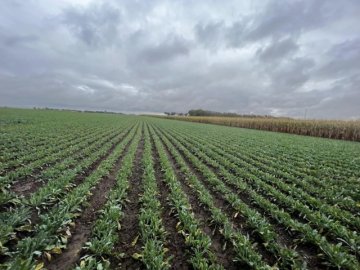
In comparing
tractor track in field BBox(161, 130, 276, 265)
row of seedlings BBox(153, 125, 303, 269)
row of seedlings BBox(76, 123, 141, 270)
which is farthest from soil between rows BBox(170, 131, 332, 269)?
row of seedlings BBox(76, 123, 141, 270)

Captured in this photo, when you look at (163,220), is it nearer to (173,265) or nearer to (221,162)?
(173,265)

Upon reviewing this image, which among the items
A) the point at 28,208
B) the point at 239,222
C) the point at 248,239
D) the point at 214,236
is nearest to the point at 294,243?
the point at 248,239

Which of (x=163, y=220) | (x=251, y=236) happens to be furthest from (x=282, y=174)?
(x=163, y=220)

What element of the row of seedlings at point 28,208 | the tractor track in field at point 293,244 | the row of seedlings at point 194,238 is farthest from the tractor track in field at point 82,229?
the tractor track in field at point 293,244

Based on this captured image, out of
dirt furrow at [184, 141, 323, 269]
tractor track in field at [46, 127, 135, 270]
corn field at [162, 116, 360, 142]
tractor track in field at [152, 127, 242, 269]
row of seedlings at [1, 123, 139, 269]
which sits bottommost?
tractor track in field at [152, 127, 242, 269]

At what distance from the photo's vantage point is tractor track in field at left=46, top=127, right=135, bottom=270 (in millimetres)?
3252

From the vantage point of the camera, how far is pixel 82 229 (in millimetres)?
4219

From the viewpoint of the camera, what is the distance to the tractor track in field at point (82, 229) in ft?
10.7

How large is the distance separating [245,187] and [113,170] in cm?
555

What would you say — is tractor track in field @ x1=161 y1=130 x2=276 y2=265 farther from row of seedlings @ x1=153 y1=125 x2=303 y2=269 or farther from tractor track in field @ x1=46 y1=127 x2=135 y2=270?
tractor track in field @ x1=46 y1=127 x2=135 y2=270

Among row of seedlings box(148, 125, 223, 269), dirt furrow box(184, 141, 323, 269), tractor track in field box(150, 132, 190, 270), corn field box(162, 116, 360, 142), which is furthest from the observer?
corn field box(162, 116, 360, 142)

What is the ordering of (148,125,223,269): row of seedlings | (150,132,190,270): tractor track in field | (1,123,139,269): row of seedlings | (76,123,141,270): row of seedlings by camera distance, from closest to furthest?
(1,123,139,269): row of seedlings → (76,123,141,270): row of seedlings → (148,125,223,269): row of seedlings → (150,132,190,270): tractor track in field

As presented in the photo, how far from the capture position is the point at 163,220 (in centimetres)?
483

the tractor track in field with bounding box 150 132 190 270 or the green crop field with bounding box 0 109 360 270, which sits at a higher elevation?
the green crop field with bounding box 0 109 360 270
